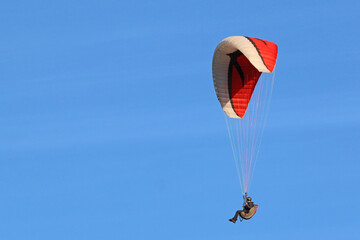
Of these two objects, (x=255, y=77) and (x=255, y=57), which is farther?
(x=255, y=77)

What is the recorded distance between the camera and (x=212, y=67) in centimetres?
6900

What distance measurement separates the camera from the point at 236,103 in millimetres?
69688

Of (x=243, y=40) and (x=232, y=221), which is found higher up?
(x=243, y=40)

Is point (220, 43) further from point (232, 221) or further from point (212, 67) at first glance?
point (232, 221)

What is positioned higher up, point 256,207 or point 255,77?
point 255,77

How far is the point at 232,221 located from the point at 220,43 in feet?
32.2

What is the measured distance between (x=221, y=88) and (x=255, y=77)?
6.61ft

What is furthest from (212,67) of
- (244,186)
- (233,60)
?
(244,186)

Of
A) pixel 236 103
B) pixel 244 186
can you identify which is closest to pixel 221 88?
pixel 236 103

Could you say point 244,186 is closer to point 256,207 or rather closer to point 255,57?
point 256,207

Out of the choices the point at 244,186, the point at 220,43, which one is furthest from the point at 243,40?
the point at 244,186

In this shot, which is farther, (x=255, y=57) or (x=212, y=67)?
(x=212, y=67)

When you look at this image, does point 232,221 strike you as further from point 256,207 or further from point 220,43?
point 220,43

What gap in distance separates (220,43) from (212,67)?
72.9 inches
